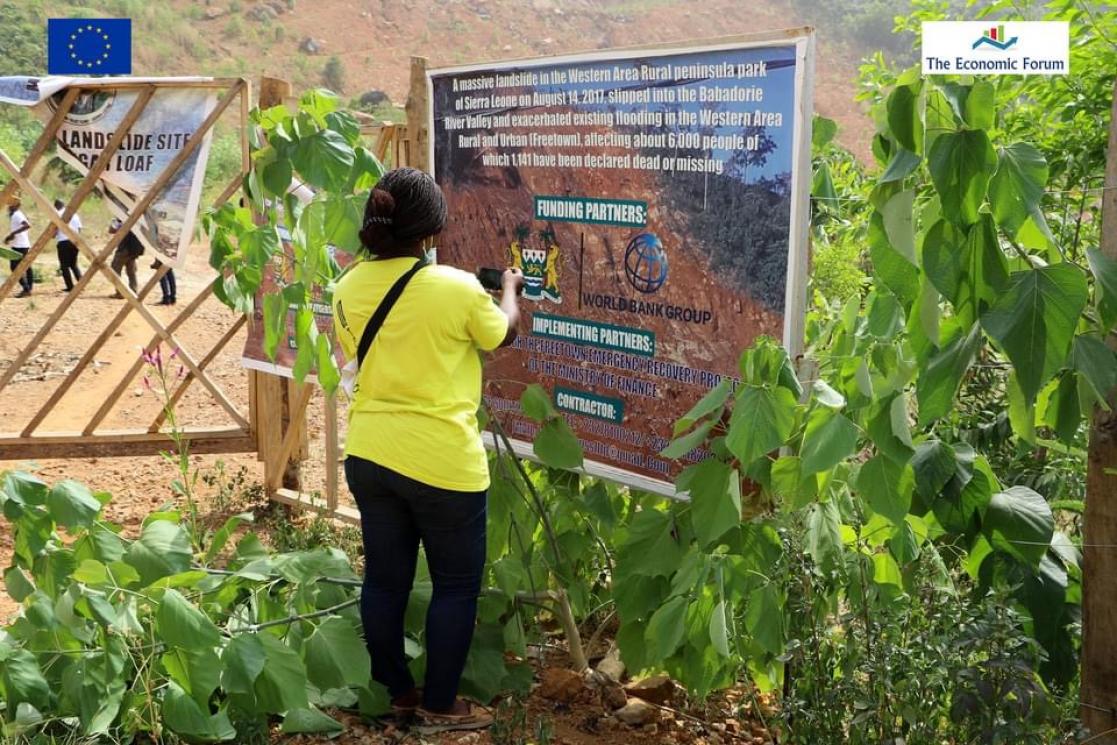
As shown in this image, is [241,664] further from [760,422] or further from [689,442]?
[760,422]

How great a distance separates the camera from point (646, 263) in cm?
336

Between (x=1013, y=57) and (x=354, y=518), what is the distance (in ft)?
10.8

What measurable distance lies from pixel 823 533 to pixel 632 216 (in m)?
0.96

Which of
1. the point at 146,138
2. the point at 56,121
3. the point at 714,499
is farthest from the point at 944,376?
the point at 56,121

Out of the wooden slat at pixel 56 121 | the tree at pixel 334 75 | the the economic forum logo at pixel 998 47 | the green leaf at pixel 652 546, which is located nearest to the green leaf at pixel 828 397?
the green leaf at pixel 652 546

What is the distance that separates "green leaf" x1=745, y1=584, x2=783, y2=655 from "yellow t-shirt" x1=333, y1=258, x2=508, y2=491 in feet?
2.49

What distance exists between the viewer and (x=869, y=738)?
2785 millimetres

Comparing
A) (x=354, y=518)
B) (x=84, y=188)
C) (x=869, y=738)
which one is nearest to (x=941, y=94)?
(x=869, y=738)

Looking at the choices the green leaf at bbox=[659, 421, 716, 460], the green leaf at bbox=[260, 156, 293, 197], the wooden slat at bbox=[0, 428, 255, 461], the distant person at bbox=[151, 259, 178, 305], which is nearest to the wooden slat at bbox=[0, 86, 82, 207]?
the wooden slat at bbox=[0, 428, 255, 461]

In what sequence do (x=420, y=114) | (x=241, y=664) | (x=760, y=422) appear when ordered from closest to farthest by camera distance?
(x=760, y=422) → (x=241, y=664) → (x=420, y=114)

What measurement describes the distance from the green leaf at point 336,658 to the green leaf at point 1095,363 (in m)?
1.89

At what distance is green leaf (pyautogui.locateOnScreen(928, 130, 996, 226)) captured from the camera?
231 centimetres

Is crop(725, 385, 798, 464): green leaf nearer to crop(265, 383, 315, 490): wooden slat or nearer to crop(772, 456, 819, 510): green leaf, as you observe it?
crop(772, 456, 819, 510): green leaf

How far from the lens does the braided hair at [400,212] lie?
3256 millimetres
